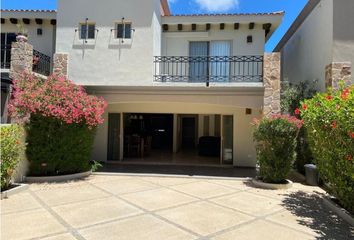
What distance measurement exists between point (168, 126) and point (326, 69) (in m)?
13.3

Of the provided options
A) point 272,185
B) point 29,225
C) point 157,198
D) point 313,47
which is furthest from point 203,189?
point 313,47

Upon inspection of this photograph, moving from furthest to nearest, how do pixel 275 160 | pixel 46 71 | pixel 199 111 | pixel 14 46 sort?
pixel 199 111 → pixel 46 71 → pixel 14 46 → pixel 275 160

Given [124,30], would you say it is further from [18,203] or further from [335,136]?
[335,136]

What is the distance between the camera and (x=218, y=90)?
449 inches

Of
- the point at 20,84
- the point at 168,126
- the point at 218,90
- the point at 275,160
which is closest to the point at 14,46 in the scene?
the point at 20,84

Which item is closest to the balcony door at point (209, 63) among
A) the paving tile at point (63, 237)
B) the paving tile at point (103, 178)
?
the paving tile at point (103, 178)

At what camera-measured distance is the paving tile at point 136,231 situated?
501 cm

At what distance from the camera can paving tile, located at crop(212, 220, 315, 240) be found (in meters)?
5.14

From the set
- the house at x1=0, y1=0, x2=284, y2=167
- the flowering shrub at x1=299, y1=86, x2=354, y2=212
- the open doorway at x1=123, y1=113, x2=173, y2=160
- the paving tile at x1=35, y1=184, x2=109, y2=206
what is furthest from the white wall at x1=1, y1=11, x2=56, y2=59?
the flowering shrub at x1=299, y1=86, x2=354, y2=212

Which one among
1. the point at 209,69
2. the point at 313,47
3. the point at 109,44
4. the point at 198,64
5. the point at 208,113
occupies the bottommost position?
the point at 208,113

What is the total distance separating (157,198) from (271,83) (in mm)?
6060

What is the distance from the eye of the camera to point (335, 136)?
640 centimetres

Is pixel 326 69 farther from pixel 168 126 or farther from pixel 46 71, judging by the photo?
pixel 168 126

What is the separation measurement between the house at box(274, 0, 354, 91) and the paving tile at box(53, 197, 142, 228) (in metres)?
8.28
